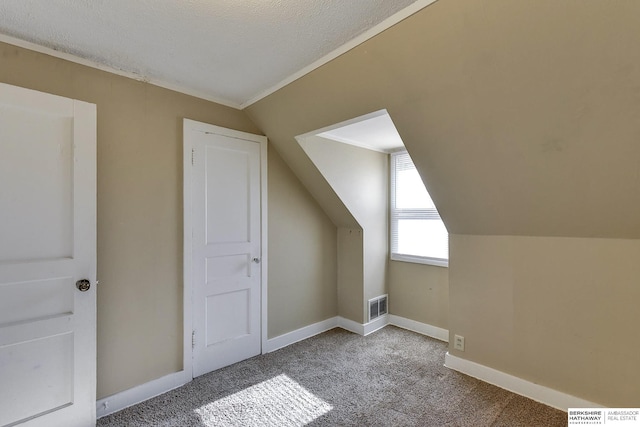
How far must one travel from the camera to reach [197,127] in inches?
91.7

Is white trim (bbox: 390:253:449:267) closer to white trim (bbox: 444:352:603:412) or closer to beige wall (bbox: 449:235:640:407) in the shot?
beige wall (bbox: 449:235:640:407)

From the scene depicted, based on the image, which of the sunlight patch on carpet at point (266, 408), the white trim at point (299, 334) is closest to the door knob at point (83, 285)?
the sunlight patch on carpet at point (266, 408)

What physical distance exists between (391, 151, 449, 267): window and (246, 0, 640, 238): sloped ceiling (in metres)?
0.92

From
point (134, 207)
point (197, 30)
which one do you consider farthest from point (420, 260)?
point (197, 30)

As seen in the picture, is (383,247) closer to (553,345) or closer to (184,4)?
(553,345)

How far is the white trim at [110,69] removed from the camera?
1.65 meters

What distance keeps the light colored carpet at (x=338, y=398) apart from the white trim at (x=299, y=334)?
106 millimetres

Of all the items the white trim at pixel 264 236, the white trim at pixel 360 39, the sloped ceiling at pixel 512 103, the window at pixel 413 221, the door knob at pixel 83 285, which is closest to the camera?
the sloped ceiling at pixel 512 103

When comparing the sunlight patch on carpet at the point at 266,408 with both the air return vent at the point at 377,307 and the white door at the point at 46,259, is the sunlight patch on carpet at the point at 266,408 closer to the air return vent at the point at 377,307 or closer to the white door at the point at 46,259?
the white door at the point at 46,259

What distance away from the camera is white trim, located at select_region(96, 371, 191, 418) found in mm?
1907

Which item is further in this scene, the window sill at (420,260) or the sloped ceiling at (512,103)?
the window sill at (420,260)

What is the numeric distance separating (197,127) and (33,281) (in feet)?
4.65

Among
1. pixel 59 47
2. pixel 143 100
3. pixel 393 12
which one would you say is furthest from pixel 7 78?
pixel 393 12

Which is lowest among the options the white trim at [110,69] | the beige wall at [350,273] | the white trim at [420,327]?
the white trim at [420,327]
